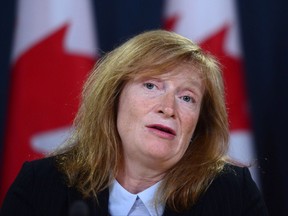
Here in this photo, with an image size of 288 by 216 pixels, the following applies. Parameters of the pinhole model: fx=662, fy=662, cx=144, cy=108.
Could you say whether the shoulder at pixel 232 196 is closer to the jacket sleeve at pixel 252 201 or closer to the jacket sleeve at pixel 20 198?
the jacket sleeve at pixel 252 201

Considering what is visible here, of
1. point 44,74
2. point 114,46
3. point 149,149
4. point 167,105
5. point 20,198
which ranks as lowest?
point 20,198

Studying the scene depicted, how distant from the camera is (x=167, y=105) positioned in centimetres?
150

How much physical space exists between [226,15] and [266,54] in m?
0.17

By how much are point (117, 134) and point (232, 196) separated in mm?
320

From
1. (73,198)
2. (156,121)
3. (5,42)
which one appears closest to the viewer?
(156,121)

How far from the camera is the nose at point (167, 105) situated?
1.49 metres

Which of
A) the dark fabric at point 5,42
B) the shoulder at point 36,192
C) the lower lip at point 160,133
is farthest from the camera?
the dark fabric at point 5,42

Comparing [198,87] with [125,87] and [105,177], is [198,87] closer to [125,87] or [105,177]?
[125,87]

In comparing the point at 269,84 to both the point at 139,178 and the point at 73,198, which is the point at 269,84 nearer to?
the point at 139,178

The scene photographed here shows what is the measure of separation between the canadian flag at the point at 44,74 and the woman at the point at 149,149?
0.34 m

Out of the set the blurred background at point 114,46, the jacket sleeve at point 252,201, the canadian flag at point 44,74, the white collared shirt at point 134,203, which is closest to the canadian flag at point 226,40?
the blurred background at point 114,46

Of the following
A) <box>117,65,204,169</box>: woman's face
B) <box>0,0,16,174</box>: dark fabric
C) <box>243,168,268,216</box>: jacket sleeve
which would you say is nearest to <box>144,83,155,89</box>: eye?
<box>117,65,204,169</box>: woman's face

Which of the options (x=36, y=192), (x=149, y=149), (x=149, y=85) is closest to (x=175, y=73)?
(x=149, y=85)

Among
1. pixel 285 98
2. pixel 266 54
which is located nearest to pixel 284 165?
pixel 285 98
